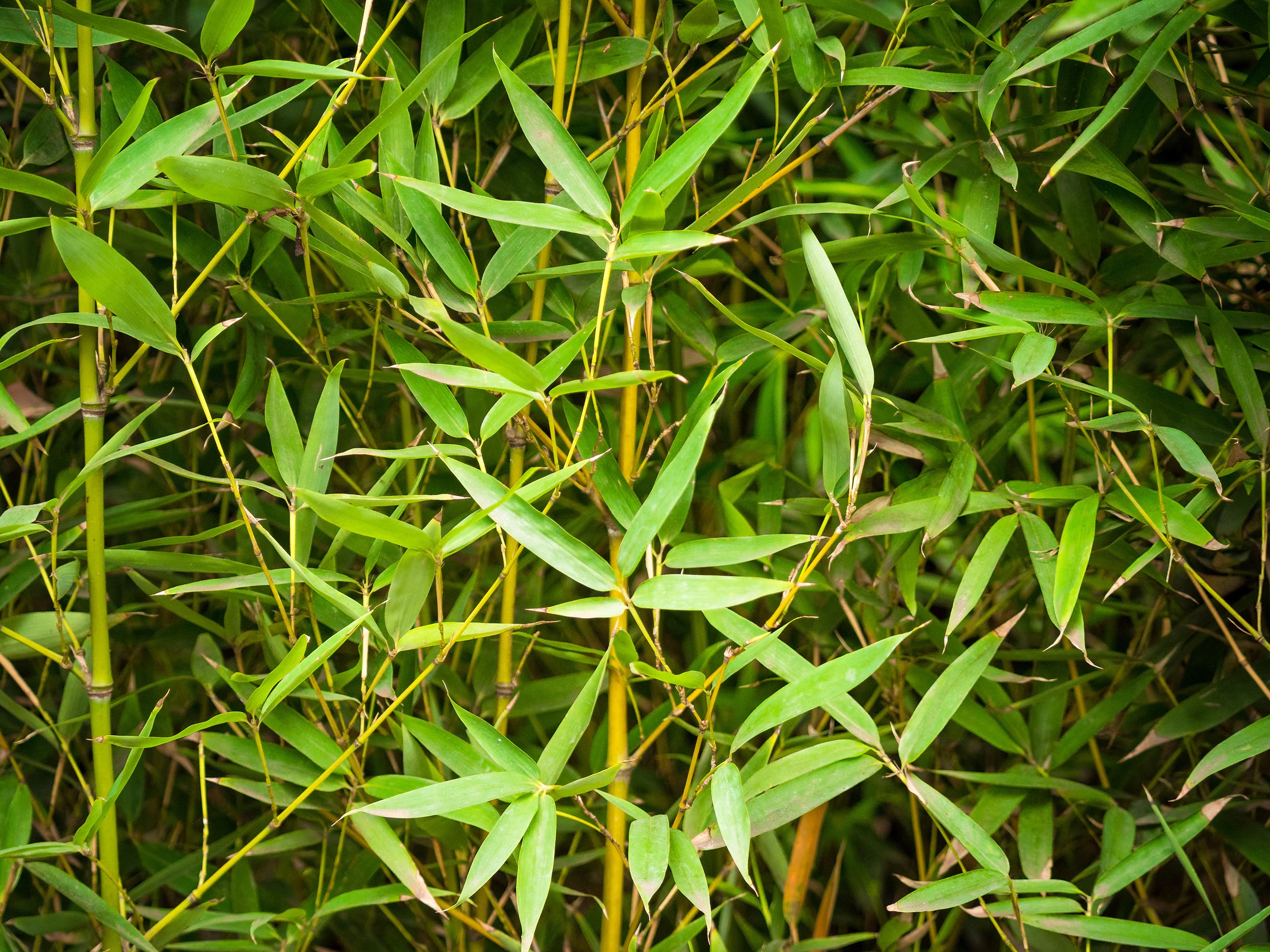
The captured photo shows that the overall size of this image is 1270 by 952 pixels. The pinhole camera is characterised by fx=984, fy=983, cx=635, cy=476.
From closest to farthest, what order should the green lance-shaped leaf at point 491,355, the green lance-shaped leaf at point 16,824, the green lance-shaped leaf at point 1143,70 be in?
the green lance-shaped leaf at point 491,355 < the green lance-shaped leaf at point 1143,70 < the green lance-shaped leaf at point 16,824

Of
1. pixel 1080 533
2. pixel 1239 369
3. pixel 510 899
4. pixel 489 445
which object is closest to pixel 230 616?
pixel 489 445

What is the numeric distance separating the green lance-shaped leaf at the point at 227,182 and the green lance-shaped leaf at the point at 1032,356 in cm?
39

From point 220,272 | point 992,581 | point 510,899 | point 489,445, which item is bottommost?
point 510,899

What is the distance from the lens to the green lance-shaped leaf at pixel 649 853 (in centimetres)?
47

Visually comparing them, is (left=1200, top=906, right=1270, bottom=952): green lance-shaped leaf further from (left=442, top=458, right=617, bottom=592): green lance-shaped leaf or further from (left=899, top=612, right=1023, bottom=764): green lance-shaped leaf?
(left=442, top=458, right=617, bottom=592): green lance-shaped leaf

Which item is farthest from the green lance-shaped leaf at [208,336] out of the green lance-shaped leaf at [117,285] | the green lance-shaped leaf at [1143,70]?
the green lance-shaped leaf at [1143,70]

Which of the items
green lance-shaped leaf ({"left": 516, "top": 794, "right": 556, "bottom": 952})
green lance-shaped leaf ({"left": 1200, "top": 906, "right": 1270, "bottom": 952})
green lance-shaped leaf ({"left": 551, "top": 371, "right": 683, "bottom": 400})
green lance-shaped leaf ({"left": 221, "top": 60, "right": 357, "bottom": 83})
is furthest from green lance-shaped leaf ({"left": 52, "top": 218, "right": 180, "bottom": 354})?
green lance-shaped leaf ({"left": 1200, "top": 906, "right": 1270, "bottom": 952})

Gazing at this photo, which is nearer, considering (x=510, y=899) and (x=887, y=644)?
(x=887, y=644)

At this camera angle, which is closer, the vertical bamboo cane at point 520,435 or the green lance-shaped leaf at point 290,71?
the green lance-shaped leaf at point 290,71

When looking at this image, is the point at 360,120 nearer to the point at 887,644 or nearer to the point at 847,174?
the point at 847,174

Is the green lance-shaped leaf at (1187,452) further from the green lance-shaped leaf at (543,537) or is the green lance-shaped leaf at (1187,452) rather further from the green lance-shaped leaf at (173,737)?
the green lance-shaped leaf at (173,737)

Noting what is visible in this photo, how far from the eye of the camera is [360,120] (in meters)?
0.76

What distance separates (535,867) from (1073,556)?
0.34 metres

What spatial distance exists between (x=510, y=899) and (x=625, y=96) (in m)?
0.64
